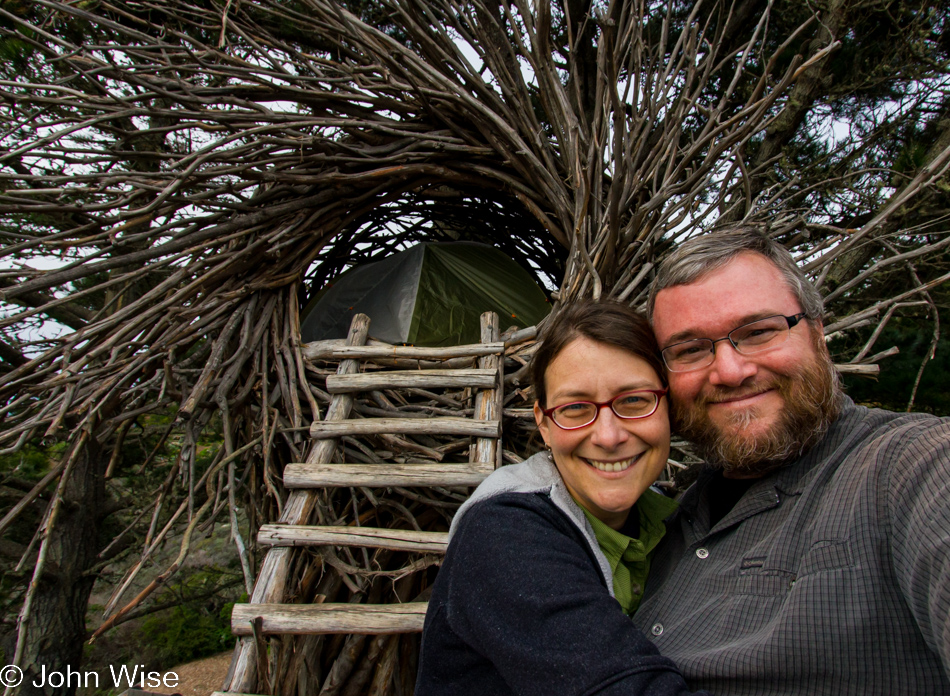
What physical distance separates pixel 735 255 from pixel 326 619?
61.0 inches

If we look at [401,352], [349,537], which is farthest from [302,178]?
[349,537]

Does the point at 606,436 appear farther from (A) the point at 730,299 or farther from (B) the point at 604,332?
(A) the point at 730,299

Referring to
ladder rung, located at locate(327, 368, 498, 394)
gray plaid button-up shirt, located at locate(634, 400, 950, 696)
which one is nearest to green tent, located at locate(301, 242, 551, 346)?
ladder rung, located at locate(327, 368, 498, 394)

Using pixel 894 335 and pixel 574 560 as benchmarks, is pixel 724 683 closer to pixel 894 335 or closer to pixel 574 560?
pixel 574 560

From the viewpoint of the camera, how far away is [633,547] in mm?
1161

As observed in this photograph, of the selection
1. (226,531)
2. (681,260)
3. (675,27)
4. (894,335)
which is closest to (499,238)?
(675,27)

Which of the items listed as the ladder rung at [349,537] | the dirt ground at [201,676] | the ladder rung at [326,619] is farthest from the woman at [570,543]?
the dirt ground at [201,676]

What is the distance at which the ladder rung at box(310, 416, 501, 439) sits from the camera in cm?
215

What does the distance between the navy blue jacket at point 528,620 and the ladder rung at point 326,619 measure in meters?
0.65

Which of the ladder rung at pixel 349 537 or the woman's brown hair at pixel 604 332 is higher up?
the woman's brown hair at pixel 604 332

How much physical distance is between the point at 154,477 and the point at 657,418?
4557 mm

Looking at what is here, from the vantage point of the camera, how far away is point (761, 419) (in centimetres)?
105

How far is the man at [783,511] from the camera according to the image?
0.73 metres

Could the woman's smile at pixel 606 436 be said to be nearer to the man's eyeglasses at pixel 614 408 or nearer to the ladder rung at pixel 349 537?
the man's eyeglasses at pixel 614 408
